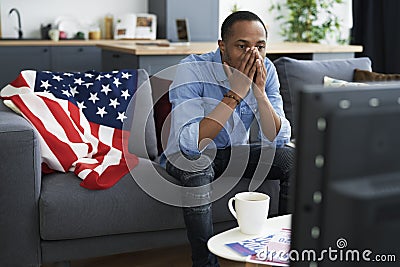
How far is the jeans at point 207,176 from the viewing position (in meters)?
2.13

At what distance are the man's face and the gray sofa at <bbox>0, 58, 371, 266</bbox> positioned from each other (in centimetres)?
56

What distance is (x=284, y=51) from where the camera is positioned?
4.21 meters

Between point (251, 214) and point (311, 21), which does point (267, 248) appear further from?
point (311, 21)

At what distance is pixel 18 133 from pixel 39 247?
442 millimetres

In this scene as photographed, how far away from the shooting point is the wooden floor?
263 centimetres

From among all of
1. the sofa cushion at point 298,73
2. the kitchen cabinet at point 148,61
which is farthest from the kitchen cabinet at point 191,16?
the sofa cushion at point 298,73

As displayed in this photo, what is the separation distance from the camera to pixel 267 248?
162 centimetres

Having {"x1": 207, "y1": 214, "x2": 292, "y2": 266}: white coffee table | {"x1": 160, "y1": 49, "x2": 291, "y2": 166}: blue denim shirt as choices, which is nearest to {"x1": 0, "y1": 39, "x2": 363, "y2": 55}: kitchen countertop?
{"x1": 160, "y1": 49, "x2": 291, "y2": 166}: blue denim shirt

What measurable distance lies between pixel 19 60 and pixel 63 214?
3.62 metres

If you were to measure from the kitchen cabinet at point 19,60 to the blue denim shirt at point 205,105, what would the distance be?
3.40 m

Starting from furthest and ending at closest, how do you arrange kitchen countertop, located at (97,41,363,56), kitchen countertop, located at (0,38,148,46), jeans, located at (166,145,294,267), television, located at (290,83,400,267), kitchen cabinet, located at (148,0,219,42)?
kitchen cabinet, located at (148,0,219,42)
kitchen countertop, located at (0,38,148,46)
kitchen countertop, located at (97,41,363,56)
jeans, located at (166,145,294,267)
television, located at (290,83,400,267)

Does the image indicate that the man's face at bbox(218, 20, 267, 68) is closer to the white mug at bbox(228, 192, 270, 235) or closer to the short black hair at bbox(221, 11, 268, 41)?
the short black hair at bbox(221, 11, 268, 41)

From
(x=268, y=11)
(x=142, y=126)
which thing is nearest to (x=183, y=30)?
(x=268, y=11)

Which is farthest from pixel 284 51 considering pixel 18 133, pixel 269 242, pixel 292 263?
pixel 292 263
